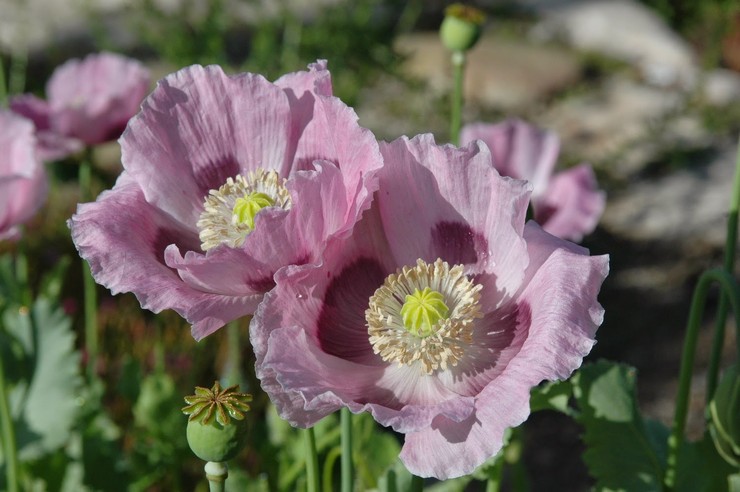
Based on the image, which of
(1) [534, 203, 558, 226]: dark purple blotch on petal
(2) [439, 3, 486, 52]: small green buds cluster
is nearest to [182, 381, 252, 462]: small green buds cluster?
(2) [439, 3, 486, 52]: small green buds cluster

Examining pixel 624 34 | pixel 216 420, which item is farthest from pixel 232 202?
pixel 624 34

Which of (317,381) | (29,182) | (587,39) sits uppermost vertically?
(317,381)

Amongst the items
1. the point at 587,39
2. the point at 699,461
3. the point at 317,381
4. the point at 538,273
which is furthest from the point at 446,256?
the point at 587,39

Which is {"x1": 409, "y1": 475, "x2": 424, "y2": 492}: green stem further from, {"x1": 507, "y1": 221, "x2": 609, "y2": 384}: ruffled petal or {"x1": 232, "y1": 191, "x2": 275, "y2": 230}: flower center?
{"x1": 232, "y1": 191, "x2": 275, "y2": 230}: flower center

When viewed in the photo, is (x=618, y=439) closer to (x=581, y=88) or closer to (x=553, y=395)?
(x=553, y=395)

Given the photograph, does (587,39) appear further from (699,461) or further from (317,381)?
(317,381)

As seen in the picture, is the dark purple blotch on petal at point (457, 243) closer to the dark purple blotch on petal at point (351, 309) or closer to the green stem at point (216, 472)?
the dark purple blotch on petal at point (351, 309)
